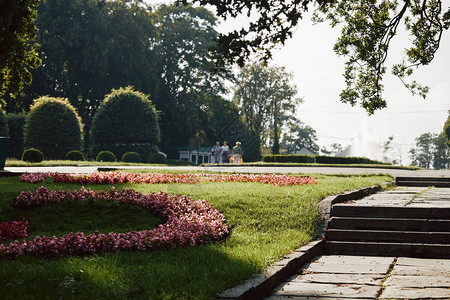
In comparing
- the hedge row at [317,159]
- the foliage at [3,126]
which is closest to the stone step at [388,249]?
the foliage at [3,126]

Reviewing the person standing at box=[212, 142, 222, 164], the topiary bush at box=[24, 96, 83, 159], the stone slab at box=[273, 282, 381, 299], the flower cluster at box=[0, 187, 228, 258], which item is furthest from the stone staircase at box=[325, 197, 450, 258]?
the topiary bush at box=[24, 96, 83, 159]

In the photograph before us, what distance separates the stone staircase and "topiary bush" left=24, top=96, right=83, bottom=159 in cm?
2642

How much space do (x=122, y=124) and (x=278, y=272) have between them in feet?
106

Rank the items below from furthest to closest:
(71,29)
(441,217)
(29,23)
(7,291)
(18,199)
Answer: (71,29), (29,23), (18,199), (441,217), (7,291)

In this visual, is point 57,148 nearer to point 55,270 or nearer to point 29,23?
point 29,23

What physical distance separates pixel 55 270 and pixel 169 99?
48.4 meters

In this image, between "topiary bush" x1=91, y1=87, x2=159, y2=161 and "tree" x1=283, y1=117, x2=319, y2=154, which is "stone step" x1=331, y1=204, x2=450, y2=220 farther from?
"tree" x1=283, y1=117, x2=319, y2=154

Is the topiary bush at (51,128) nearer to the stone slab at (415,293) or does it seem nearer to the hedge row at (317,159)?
the hedge row at (317,159)

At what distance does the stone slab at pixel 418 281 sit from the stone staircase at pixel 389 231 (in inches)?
62.3

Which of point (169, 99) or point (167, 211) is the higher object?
point (169, 99)

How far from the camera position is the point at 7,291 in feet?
14.1

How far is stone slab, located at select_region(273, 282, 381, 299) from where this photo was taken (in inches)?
191

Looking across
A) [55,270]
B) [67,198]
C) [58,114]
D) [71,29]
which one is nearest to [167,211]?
[67,198]

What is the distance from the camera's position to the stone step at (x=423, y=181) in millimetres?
14820
